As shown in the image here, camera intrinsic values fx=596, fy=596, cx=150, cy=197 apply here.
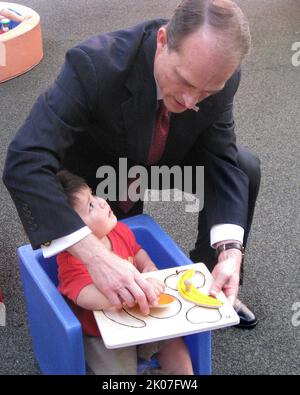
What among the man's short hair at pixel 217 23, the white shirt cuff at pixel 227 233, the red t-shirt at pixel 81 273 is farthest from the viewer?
the white shirt cuff at pixel 227 233

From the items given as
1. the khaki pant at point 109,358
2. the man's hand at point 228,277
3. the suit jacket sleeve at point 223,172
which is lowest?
the khaki pant at point 109,358

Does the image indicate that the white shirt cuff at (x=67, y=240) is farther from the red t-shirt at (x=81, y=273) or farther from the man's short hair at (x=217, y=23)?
the man's short hair at (x=217, y=23)

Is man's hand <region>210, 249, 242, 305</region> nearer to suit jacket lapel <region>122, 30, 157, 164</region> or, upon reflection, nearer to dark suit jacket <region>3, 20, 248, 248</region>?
dark suit jacket <region>3, 20, 248, 248</region>

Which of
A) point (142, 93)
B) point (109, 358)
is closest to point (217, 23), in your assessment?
point (142, 93)

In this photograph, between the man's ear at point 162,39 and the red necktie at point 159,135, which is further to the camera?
the red necktie at point 159,135

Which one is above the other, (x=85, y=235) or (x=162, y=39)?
(x=162, y=39)

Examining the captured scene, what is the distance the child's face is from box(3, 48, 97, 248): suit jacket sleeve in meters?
0.09

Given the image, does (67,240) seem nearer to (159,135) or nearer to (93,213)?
(93,213)

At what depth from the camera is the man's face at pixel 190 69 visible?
0.94 metres

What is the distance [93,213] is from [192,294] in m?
0.24

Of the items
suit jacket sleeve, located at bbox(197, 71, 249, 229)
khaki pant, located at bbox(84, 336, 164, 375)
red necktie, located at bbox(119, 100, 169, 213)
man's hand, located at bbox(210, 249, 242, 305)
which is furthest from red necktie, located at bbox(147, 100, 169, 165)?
khaki pant, located at bbox(84, 336, 164, 375)

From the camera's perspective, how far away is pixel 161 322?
981 millimetres

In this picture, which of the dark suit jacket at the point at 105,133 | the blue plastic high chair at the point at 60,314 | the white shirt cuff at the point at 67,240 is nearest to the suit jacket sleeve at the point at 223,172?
the dark suit jacket at the point at 105,133

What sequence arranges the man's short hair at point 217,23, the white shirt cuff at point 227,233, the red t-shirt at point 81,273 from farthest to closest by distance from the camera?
the white shirt cuff at point 227,233, the red t-shirt at point 81,273, the man's short hair at point 217,23
